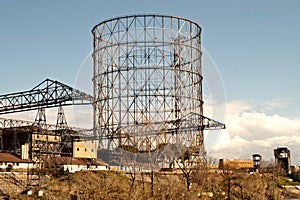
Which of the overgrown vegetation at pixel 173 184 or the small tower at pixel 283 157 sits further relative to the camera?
the small tower at pixel 283 157

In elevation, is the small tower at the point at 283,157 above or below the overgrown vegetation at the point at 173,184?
above

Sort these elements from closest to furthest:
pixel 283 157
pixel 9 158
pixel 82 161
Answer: pixel 9 158, pixel 82 161, pixel 283 157

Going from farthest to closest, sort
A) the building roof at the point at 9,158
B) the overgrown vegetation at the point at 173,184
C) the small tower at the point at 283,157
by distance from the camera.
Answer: the small tower at the point at 283,157, the building roof at the point at 9,158, the overgrown vegetation at the point at 173,184

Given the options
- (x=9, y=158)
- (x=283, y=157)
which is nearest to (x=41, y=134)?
(x=9, y=158)

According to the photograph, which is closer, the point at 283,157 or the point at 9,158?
the point at 9,158

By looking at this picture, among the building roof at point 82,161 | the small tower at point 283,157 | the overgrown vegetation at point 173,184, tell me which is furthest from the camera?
the small tower at point 283,157

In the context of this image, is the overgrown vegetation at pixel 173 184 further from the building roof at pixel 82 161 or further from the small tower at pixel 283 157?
the small tower at pixel 283 157

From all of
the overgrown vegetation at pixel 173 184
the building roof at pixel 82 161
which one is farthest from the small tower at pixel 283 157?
the building roof at pixel 82 161

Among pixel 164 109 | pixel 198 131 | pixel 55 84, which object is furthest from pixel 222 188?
pixel 55 84

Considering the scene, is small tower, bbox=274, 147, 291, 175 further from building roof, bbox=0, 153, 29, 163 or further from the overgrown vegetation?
building roof, bbox=0, 153, 29, 163

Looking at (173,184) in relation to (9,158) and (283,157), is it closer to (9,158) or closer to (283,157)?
(9,158)

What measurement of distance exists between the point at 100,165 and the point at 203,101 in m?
13.0

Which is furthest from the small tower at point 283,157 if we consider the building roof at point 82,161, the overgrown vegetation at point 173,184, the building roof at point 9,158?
the building roof at point 9,158

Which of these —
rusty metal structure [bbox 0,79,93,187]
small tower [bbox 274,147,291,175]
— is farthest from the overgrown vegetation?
small tower [bbox 274,147,291,175]
